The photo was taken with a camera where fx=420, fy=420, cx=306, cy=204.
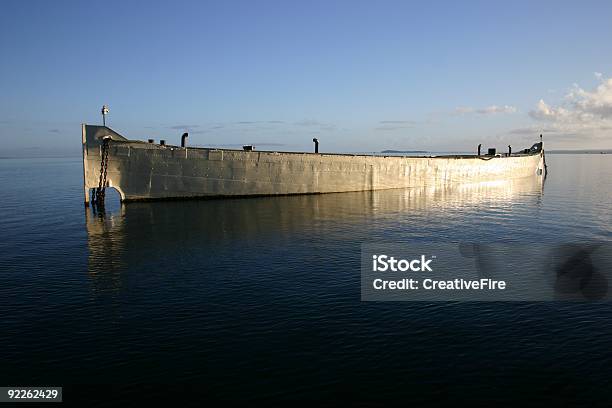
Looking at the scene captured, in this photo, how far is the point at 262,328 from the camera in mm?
15914

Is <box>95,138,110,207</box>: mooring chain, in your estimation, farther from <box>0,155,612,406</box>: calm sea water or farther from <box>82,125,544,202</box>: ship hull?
<box>0,155,612,406</box>: calm sea water

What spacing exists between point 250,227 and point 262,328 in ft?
69.1

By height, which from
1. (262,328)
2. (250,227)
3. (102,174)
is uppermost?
(102,174)

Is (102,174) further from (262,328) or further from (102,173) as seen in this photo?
(262,328)

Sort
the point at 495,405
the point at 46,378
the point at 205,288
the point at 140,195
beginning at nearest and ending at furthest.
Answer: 1. the point at 495,405
2. the point at 46,378
3. the point at 205,288
4. the point at 140,195

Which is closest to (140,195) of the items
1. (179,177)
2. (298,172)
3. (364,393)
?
(179,177)

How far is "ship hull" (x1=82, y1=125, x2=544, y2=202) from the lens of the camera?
46875 millimetres

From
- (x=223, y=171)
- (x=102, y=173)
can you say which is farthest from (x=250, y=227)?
(x=102, y=173)

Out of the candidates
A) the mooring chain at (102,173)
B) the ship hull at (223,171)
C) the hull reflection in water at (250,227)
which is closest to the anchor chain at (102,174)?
the mooring chain at (102,173)

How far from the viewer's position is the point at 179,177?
49719 mm

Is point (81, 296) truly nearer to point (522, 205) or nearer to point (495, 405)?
point (495, 405)

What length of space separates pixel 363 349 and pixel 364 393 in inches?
104

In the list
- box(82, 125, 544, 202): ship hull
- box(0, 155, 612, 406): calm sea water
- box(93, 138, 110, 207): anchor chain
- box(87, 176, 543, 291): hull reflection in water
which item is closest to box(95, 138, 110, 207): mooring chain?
box(93, 138, 110, 207): anchor chain

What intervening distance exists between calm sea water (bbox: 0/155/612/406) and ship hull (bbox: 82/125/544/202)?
1596 centimetres
